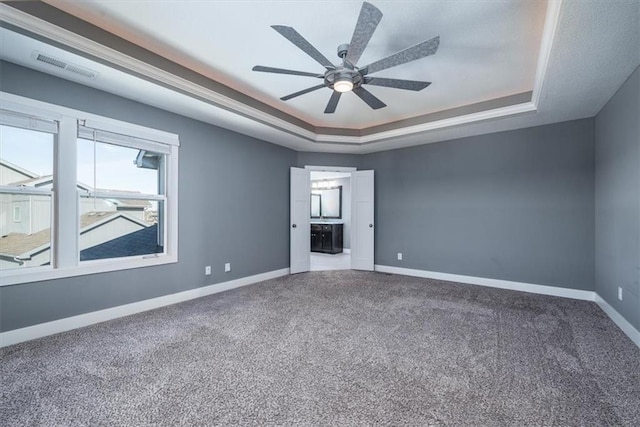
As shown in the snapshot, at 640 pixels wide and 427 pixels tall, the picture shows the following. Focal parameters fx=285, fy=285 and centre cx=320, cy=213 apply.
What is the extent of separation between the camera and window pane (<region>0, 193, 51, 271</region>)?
8.25 ft

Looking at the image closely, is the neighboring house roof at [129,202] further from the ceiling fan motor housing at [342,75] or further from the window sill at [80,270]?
the ceiling fan motor housing at [342,75]

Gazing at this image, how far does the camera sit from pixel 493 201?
178 inches

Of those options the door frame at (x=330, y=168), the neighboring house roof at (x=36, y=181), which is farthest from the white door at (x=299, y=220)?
the neighboring house roof at (x=36, y=181)

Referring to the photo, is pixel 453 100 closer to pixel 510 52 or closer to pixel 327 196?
pixel 510 52

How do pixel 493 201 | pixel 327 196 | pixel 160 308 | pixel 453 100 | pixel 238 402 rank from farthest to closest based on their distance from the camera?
1. pixel 327 196
2. pixel 493 201
3. pixel 453 100
4. pixel 160 308
5. pixel 238 402

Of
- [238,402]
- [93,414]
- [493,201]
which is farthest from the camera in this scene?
[493,201]

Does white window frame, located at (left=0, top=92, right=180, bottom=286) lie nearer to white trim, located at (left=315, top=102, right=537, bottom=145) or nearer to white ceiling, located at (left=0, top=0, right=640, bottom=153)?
white ceiling, located at (left=0, top=0, right=640, bottom=153)

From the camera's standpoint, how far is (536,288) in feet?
13.6

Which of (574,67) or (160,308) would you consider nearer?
(574,67)

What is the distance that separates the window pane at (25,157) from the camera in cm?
252

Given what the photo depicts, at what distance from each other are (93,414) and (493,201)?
517 centimetres

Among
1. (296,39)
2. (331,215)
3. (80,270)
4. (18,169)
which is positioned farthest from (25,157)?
(331,215)

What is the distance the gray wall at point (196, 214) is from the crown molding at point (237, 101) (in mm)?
675

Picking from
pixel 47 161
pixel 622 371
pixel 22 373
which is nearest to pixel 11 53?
pixel 47 161
